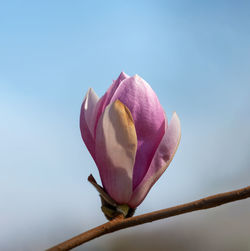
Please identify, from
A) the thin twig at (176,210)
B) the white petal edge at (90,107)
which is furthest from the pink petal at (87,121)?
the thin twig at (176,210)

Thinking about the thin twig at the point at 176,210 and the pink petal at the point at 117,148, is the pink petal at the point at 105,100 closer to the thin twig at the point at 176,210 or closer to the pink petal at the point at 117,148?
the pink petal at the point at 117,148

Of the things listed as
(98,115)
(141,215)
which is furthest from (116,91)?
(141,215)

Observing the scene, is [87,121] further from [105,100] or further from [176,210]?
[176,210]

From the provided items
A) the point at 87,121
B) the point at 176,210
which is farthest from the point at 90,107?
the point at 176,210

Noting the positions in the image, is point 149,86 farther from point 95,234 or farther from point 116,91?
point 95,234

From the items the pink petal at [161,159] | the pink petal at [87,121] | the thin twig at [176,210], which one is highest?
the pink petal at [87,121]

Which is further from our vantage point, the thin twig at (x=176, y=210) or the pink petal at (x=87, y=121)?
the pink petal at (x=87, y=121)
